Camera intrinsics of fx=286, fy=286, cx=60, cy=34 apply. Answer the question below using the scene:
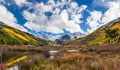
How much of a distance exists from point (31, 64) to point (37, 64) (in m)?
0.55

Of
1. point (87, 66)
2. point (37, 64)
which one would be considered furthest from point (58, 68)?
point (37, 64)

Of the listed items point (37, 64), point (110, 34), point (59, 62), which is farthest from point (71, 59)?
point (110, 34)

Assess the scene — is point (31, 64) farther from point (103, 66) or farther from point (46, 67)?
point (103, 66)

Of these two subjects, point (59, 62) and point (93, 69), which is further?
point (59, 62)

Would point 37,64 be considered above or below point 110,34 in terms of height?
below

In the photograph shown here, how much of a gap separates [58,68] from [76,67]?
4.55ft

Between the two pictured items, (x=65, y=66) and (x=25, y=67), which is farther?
(x=25, y=67)

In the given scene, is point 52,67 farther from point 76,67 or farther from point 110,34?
point 110,34

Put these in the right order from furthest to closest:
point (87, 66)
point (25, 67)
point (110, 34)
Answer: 1. point (110, 34)
2. point (25, 67)
3. point (87, 66)

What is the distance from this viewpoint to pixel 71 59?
25.7 meters

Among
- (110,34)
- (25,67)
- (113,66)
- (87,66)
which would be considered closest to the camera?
(113,66)

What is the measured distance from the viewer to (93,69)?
20219mm

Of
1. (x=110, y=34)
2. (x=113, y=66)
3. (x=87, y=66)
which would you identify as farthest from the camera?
(x=110, y=34)

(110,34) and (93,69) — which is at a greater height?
(110,34)
